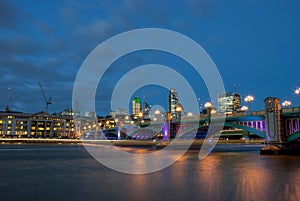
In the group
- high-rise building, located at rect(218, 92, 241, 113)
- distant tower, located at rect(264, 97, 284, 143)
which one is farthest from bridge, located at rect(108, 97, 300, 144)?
high-rise building, located at rect(218, 92, 241, 113)

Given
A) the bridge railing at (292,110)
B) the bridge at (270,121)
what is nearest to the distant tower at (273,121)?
the bridge at (270,121)

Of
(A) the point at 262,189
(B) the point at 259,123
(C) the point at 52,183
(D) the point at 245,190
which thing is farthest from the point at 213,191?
(B) the point at 259,123

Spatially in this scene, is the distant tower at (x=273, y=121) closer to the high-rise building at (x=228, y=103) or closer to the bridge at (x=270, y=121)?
the bridge at (x=270, y=121)

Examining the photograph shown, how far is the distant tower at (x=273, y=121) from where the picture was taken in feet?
200

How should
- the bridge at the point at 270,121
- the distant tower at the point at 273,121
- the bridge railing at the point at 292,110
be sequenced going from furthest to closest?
1. the distant tower at the point at 273,121
2. the bridge at the point at 270,121
3. the bridge railing at the point at 292,110

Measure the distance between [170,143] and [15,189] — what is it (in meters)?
87.1

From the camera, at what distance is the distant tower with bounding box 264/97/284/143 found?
61.1 metres

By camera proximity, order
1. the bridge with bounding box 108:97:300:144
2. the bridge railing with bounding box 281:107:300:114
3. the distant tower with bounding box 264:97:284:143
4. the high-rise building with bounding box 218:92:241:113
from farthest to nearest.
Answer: the high-rise building with bounding box 218:92:241:113, the distant tower with bounding box 264:97:284:143, the bridge with bounding box 108:97:300:144, the bridge railing with bounding box 281:107:300:114

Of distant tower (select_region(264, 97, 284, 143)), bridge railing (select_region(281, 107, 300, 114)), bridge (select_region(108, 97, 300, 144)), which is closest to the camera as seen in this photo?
bridge railing (select_region(281, 107, 300, 114))

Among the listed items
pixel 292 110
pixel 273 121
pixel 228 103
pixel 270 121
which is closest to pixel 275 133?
pixel 273 121

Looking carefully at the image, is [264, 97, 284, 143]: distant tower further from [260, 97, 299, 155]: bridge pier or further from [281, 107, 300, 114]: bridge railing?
[281, 107, 300, 114]: bridge railing

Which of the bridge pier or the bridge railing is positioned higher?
the bridge railing

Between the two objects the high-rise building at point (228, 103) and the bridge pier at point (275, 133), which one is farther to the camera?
the high-rise building at point (228, 103)

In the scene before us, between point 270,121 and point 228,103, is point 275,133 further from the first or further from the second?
point 228,103
